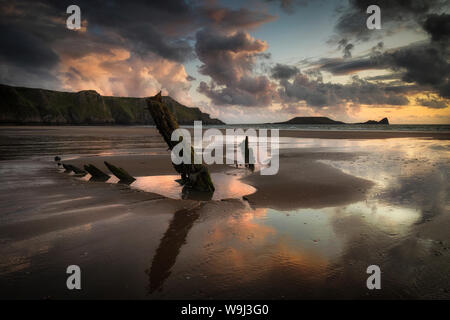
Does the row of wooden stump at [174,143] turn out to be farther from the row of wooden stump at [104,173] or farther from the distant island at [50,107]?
the distant island at [50,107]

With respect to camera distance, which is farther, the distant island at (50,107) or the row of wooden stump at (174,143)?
the distant island at (50,107)

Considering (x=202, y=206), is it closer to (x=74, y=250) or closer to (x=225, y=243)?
(x=225, y=243)

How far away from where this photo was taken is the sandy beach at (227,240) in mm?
4242

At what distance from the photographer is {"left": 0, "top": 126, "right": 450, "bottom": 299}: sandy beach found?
4.24 meters

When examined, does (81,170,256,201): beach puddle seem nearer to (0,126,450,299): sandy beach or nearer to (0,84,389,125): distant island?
(0,126,450,299): sandy beach

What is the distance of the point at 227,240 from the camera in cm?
616

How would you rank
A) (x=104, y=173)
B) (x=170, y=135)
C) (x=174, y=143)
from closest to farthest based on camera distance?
1. (x=174, y=143)
2. (x=170, y=135)
3. (x=104, y=173)

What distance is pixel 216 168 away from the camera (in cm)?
1780

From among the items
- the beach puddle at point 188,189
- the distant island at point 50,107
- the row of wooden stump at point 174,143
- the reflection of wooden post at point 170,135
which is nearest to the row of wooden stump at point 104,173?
the beach puddle at point 188,189

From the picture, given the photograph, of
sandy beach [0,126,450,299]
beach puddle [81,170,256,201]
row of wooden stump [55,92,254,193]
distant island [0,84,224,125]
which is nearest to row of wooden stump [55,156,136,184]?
beach puddle [81,170,256,201]

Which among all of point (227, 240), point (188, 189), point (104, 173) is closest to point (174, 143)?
point (188, 189)

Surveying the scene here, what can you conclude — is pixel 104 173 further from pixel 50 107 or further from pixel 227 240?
pixel 50 107

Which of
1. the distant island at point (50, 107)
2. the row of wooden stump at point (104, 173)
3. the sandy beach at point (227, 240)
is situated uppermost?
the distant island at point (50, 107)
